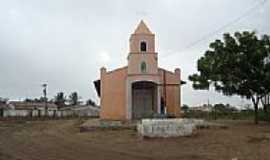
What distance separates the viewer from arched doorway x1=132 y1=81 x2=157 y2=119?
4522cm

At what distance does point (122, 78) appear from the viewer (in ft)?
147

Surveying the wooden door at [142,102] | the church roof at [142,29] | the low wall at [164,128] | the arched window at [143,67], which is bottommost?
the low wall at [164,128]

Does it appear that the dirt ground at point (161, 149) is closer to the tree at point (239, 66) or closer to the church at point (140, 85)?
the tree at point (239, 66)

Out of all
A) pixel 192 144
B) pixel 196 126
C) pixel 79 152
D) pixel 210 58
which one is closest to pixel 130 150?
pixel 79 152

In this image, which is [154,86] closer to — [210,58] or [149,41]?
[149,41]

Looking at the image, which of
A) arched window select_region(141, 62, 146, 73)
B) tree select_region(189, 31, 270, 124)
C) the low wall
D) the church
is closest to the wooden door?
the church

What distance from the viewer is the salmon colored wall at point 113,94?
146 ft

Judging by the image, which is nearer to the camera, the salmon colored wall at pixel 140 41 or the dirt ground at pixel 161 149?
the dirt ground at pixel 161 149

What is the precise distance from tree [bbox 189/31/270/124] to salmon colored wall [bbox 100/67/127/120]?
1161 cm

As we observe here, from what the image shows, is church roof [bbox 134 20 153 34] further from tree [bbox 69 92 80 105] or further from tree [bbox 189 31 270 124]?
tree [bbox 69 92 80 105]

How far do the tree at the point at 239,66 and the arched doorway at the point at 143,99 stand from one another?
11.2 metres

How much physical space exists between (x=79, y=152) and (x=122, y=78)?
25926 millimetres

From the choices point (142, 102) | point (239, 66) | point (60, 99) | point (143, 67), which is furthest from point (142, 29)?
point (60, 99)

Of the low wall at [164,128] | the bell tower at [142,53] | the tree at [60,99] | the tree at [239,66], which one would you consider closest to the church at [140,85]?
the bell tower at [142,53]
